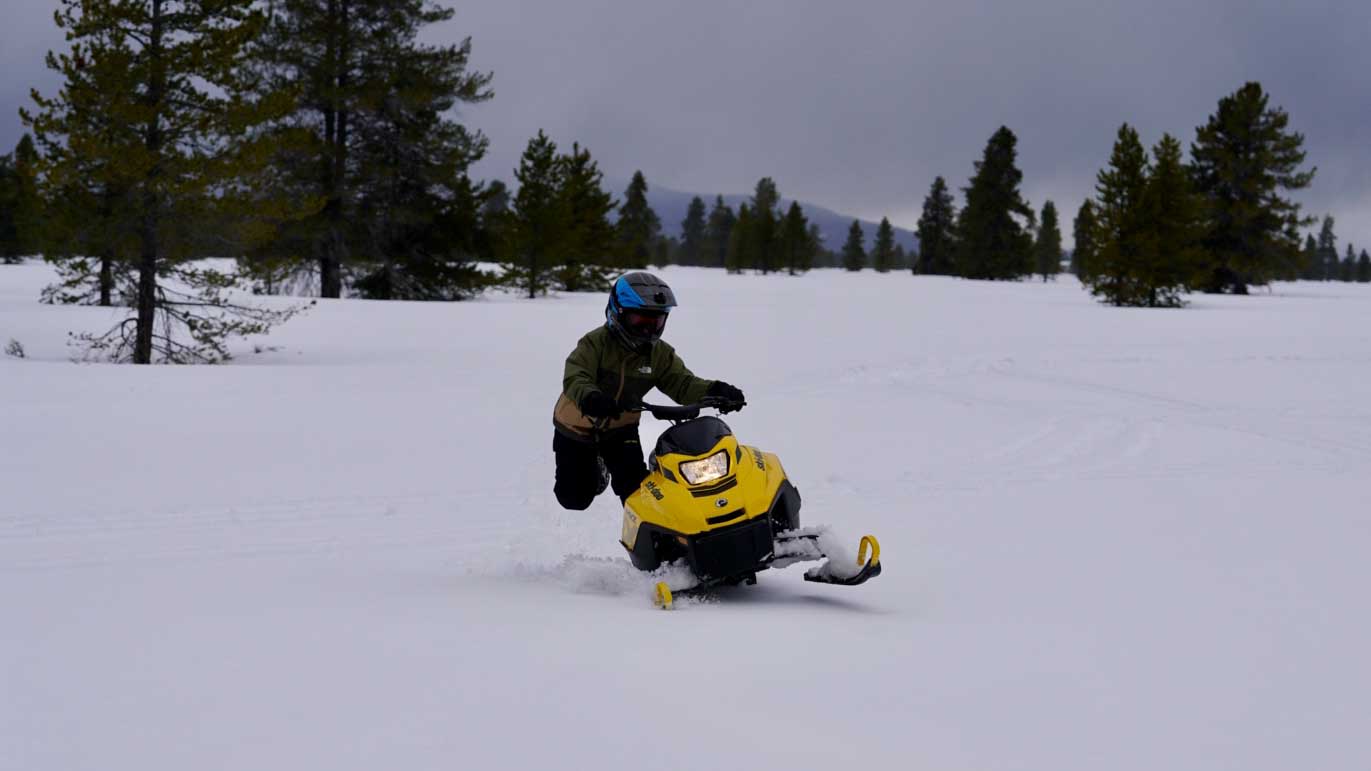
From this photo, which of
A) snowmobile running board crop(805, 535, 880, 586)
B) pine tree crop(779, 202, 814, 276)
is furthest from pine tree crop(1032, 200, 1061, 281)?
snowmobile running board crop(805, 535, 880, 586)

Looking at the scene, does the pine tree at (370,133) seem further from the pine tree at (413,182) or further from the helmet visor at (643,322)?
the helmet visor at (643,322)

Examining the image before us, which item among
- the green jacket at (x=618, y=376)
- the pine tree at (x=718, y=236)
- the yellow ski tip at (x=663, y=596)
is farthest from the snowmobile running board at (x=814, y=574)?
the pine tree at (x=718, y=236)

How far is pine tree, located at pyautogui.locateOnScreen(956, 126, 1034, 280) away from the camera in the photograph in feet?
229

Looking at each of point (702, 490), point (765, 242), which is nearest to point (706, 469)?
point (702, 490)

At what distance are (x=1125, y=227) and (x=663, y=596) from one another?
38.5 m

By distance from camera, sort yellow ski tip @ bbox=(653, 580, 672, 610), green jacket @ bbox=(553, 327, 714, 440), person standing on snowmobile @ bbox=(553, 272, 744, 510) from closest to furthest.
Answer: yellow ski tip @ bbox=(653, 580, 672, 610)
person standing on snowmobile @ bbox=(553, 272, 744, 510)
green jacket @ bbox=(553, 327, 714, 440)

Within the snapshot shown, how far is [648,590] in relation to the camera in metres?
5.51

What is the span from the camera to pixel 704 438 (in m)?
5.41

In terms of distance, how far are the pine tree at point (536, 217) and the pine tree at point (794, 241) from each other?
44882 mm

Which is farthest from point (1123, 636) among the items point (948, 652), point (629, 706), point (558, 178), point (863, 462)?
point (558, 178)

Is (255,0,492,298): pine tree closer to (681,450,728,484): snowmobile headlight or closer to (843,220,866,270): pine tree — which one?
(681,450,728,484): snowmobile headlight

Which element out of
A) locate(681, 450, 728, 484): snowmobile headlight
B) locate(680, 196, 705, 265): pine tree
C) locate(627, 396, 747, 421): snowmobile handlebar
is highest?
locate(680, 196, 705, 265): pine tree

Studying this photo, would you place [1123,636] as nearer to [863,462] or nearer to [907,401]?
[863,462]

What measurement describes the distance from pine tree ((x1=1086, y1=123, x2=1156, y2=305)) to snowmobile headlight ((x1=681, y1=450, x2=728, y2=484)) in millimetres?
37442
